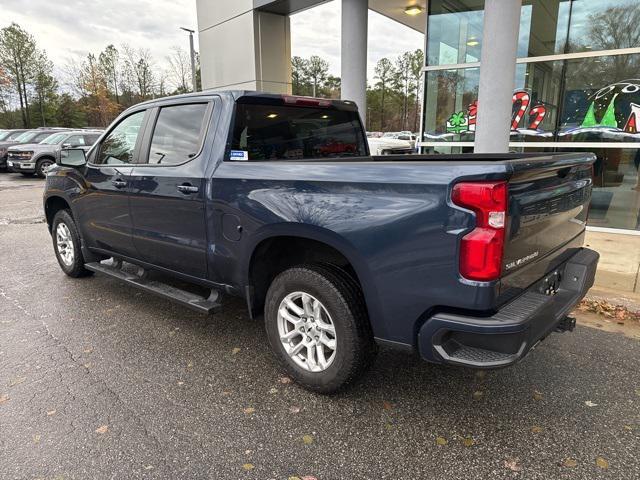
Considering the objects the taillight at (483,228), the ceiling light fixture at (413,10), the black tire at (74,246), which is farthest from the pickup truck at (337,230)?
the ceiling light fixture at (413,10)

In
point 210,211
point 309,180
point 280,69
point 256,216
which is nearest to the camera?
point 309,180

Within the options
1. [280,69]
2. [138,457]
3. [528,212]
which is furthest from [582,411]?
[280,69]

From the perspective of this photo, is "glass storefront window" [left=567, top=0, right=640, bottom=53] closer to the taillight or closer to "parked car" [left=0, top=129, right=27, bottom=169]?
the taillight

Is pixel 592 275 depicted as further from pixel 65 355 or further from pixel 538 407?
pixel 65 355

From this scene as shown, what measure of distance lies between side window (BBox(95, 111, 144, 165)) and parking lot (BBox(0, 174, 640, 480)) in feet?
5.32

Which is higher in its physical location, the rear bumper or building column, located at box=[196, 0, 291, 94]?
building column, located at box=[196, 0, 291, 94]

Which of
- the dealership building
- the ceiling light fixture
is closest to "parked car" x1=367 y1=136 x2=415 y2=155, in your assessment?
the dealership building

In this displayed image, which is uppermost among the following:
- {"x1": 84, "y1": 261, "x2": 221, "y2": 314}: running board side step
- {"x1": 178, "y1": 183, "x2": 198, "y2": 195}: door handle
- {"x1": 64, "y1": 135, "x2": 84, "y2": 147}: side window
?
{"x1": 64, "y1": 135, "x2": 84, "y2": 147}: side window

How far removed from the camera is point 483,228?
216 centimetres

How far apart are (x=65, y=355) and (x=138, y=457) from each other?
62.7 inches

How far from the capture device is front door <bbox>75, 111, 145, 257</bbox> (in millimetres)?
4238

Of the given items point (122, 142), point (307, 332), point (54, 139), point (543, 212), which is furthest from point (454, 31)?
point (54, 139)

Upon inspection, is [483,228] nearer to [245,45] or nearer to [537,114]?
[537,114]

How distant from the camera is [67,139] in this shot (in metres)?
17.6
